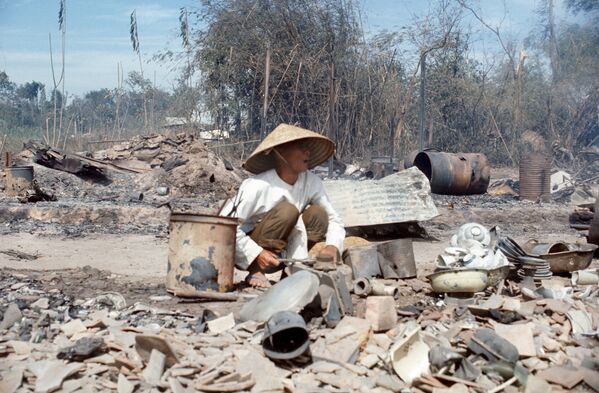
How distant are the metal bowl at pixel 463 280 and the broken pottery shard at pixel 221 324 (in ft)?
4.54

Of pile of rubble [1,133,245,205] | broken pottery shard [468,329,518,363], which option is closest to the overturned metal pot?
broken pottery shard [468,329,518,363]

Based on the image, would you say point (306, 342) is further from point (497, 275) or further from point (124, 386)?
point (497, 275)

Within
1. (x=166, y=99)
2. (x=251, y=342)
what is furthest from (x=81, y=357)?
(x=166, y=99)

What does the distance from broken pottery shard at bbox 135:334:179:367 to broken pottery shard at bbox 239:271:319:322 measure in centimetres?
65

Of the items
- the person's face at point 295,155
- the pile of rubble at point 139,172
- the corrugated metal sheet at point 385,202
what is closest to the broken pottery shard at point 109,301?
the person's face at point 295,155

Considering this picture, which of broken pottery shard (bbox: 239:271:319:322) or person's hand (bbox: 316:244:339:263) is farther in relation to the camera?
person's hand (bbox: 316:244:339:263)

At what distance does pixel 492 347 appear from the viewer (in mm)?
2992

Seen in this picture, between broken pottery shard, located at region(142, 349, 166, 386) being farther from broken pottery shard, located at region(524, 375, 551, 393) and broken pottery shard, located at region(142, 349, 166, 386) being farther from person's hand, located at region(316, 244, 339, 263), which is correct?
broken pottery shard, located at region(524, 375, 551, 393)

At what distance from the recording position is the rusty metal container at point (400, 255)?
14.8 feet

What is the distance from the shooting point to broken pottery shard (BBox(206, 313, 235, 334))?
130 inches

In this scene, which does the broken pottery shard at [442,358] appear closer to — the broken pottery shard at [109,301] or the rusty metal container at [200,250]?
the rusty metal container at [200,250]

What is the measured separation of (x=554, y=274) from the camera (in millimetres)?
4828

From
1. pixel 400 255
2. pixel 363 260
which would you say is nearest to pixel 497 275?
pixel 400 255

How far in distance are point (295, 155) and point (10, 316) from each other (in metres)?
2.08
